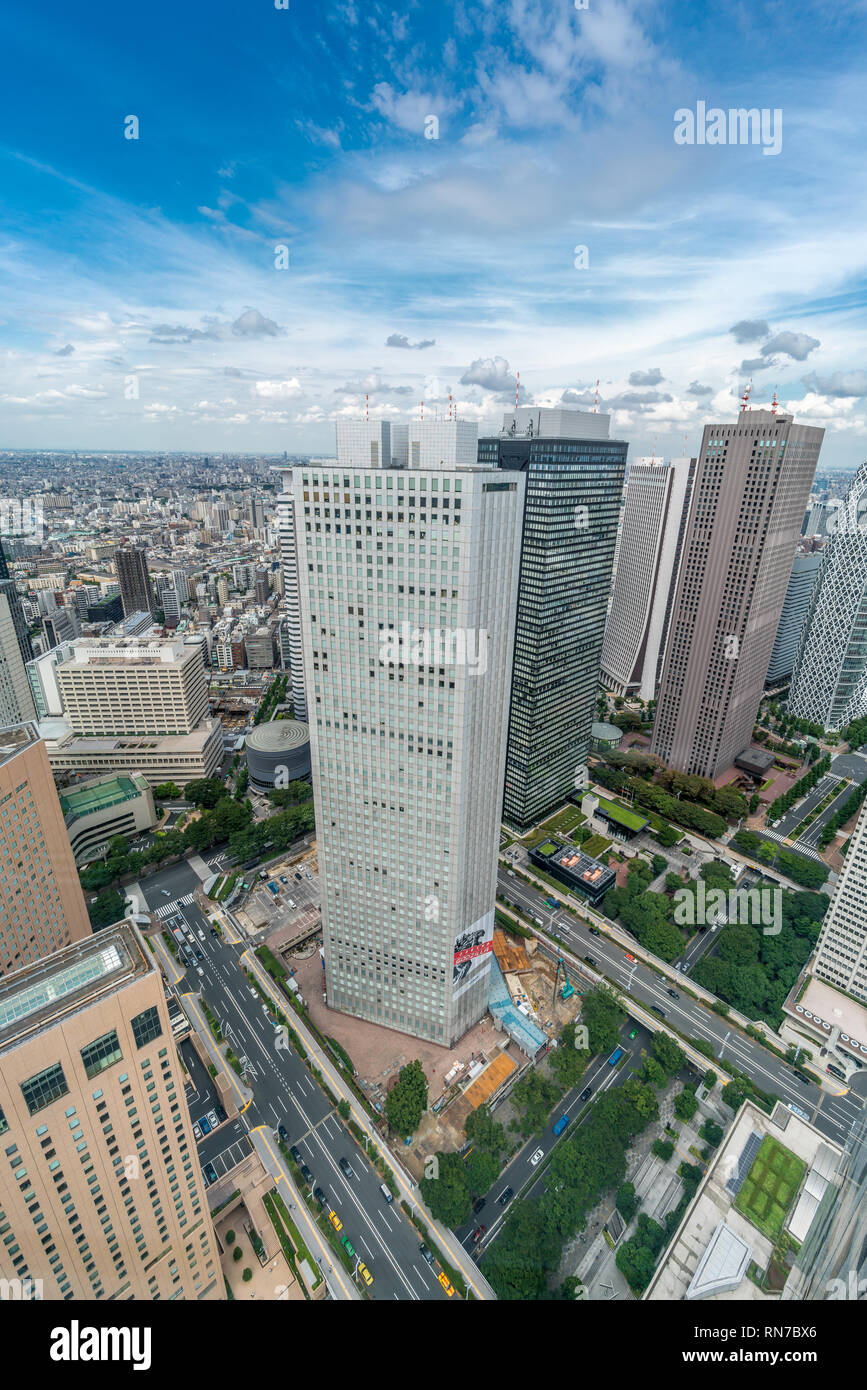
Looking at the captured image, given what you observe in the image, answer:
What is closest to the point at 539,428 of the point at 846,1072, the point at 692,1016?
the point at 692,1016

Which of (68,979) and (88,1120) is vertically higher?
(68,979)

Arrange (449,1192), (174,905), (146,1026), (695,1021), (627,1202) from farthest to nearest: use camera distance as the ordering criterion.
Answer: (174,905) < (695,1021) < (627,1202) < (449,1192) < (146,1026)

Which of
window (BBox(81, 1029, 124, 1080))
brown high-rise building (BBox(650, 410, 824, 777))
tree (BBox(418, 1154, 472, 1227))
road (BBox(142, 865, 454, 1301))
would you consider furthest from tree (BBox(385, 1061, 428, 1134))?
brown high-rise building (BBox(650, 410, 824, 777))

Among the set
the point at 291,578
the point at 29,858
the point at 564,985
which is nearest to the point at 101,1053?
the point at 29,858

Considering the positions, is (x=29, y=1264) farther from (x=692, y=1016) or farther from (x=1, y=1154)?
(x=692, y=1016)

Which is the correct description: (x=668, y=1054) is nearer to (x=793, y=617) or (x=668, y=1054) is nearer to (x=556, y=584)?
(x=556, y=584)
